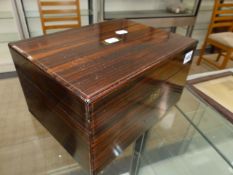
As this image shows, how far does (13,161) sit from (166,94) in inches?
32.0

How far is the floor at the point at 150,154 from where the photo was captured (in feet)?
2.90

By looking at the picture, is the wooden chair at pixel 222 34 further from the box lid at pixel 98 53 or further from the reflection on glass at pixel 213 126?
the box lid at pixel 98 53

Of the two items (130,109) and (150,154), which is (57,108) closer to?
(130,109)

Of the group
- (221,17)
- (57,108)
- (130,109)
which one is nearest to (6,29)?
(57,108)

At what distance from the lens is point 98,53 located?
1.86ft

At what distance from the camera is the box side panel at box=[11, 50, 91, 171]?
1.46 ft

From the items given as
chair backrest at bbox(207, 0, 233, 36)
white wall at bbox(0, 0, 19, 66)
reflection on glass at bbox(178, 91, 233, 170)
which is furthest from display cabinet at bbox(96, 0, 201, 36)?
reflection on glass at bbox(178, 91, 233, 170)

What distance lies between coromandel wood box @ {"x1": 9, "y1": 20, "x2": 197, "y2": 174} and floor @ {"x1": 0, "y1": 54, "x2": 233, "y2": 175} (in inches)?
10.3

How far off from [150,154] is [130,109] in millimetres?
673

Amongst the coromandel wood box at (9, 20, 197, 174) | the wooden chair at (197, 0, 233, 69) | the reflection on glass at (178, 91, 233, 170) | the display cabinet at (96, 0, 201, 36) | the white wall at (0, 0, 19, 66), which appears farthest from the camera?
the wooden chair at (197, 0, 233, 69)

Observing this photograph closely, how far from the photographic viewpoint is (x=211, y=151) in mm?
889

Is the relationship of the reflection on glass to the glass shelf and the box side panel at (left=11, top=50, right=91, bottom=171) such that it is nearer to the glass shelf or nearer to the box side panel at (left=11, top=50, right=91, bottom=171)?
the box side panel at (left=11, top=50, right=91, bottom=171)

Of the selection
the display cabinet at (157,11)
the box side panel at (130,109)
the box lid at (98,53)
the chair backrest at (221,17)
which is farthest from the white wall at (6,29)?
the chair backrest at (221,17)

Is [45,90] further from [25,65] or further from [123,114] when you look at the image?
[123,114]
